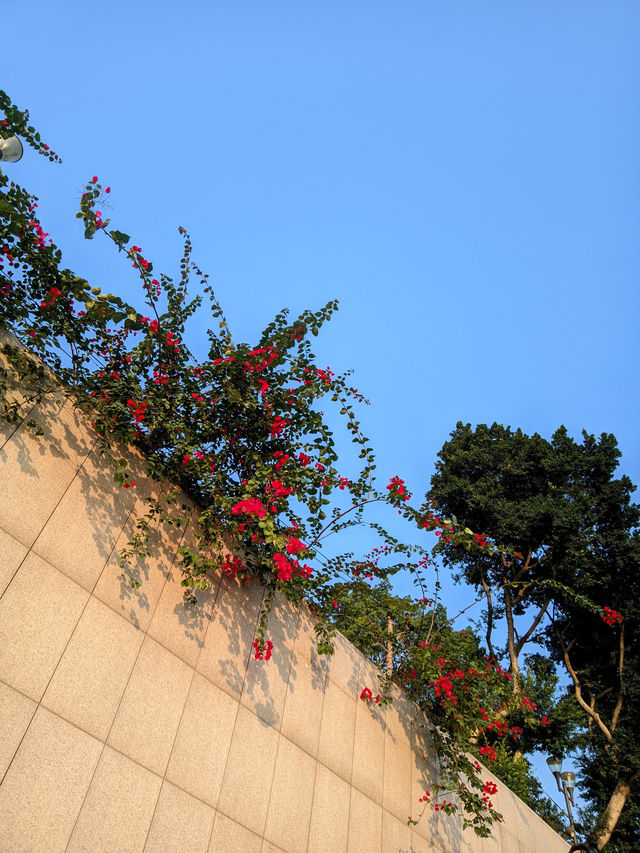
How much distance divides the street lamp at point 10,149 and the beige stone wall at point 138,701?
2073mm

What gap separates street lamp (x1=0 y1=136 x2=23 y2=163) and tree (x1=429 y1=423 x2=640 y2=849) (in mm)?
10149

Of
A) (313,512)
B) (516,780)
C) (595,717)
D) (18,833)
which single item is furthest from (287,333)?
(595,717)

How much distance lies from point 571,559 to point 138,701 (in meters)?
11.6

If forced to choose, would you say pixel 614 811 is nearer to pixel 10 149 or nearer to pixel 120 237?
pixel 120 237

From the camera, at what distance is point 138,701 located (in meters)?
3.58

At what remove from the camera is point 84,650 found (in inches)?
135

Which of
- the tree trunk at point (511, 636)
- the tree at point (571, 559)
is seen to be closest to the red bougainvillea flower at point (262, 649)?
the tree at point (571, 559)

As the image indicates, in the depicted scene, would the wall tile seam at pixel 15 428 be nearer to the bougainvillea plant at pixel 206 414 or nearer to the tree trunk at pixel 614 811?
the bougainvillea plant at pixel 206 414

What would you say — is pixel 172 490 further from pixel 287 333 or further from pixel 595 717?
pixel 595 717

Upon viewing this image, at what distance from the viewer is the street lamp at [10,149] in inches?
168

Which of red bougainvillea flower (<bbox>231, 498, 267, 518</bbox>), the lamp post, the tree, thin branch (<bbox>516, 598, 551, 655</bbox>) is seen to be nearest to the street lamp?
red bougainvillea flower (<bbox>231, 498, 267, 518</bbox>)

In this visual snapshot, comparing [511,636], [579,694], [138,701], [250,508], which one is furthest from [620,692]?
[138,701]

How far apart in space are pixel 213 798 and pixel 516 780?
9.99m

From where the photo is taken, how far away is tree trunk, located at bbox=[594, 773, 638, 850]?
1161cm
